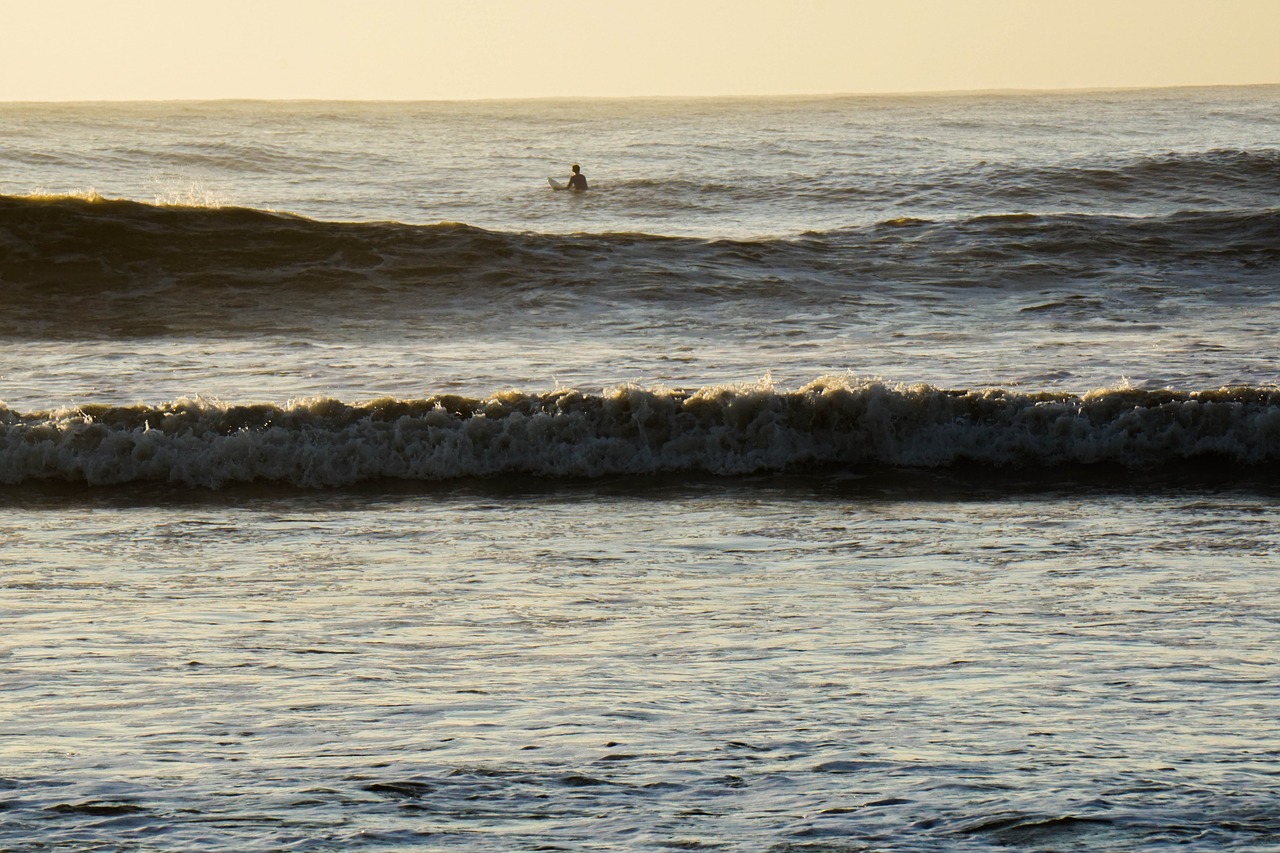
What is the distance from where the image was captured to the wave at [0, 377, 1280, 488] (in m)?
9.90

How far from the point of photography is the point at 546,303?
1806 centimetres

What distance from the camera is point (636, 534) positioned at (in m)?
8.03

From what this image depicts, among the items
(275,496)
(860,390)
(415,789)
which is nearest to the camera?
(415,789)

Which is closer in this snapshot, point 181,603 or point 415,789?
point 415,789

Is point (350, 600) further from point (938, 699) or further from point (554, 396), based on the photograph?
point (554, 396)

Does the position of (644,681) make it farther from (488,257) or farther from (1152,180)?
(1152,180)

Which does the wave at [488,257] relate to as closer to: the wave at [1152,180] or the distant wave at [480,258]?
the distant wave at [480,258]

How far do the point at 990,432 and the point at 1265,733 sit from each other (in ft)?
19.9

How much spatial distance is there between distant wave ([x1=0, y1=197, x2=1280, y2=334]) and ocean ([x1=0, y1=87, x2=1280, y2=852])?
0.09 m

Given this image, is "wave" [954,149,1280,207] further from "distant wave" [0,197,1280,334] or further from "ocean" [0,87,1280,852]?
"distant wave" [0,197,1280,334]

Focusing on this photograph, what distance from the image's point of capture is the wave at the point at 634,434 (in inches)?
390

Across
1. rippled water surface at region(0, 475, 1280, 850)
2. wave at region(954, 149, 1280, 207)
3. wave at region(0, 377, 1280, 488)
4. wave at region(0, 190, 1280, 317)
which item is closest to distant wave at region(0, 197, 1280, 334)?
wave at region(0, 190, 1280, 317)

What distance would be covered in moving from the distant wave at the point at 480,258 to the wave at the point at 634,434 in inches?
291

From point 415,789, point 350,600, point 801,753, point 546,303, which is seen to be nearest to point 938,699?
point 801,753
